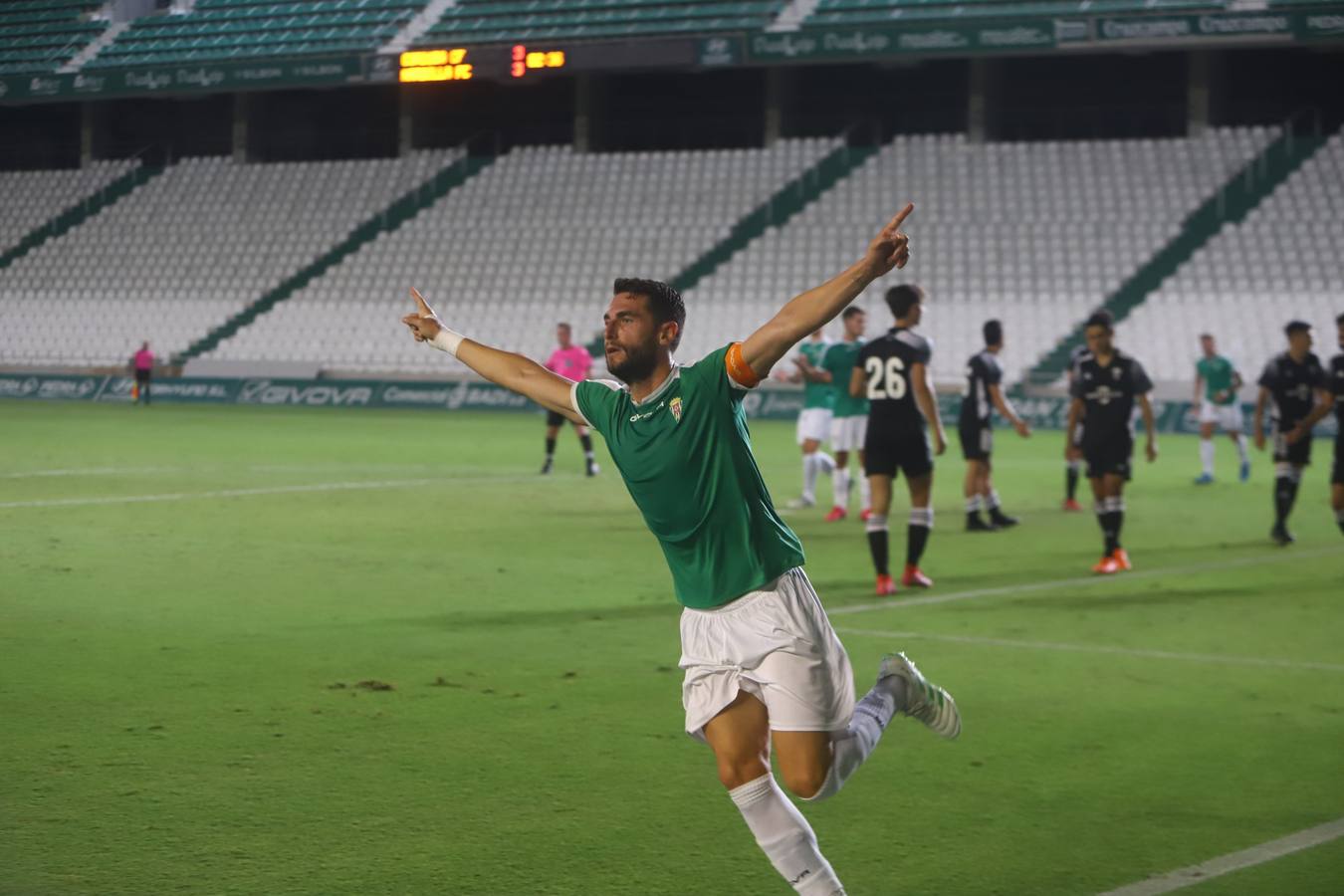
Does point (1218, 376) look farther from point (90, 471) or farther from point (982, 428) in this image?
point (90, 471)

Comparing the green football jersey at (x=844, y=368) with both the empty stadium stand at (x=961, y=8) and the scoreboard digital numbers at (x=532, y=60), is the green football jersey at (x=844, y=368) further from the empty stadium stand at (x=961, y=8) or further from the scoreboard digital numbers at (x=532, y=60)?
the empty stadium stand at (x=961, y=8)

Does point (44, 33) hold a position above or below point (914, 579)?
above

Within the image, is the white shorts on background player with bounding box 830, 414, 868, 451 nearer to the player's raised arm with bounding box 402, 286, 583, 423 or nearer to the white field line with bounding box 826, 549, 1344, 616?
the white field line with bounding box 826, 549, 1344, 616

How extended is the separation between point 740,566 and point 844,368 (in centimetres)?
1232

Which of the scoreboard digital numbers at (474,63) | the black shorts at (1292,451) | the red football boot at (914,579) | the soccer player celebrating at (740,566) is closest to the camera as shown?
the soccer player celebrating at (740,566)

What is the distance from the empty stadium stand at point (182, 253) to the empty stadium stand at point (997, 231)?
41.0ft

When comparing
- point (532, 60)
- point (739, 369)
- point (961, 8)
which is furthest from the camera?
point (961, 8)

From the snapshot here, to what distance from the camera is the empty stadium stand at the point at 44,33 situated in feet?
165

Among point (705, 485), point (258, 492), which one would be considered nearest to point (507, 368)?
point (705, 485)

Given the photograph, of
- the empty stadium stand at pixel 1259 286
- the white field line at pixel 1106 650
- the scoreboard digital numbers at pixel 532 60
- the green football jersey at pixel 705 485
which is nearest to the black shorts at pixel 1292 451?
the white field line at pixel 1106 650

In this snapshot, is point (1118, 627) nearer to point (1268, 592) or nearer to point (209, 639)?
point (1268, 592)

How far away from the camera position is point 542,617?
11.0 m

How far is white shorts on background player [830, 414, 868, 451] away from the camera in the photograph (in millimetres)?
17281

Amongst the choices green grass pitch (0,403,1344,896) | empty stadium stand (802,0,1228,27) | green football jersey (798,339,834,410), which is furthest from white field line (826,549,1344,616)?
empty stadium stand (802,0,1228,27)
